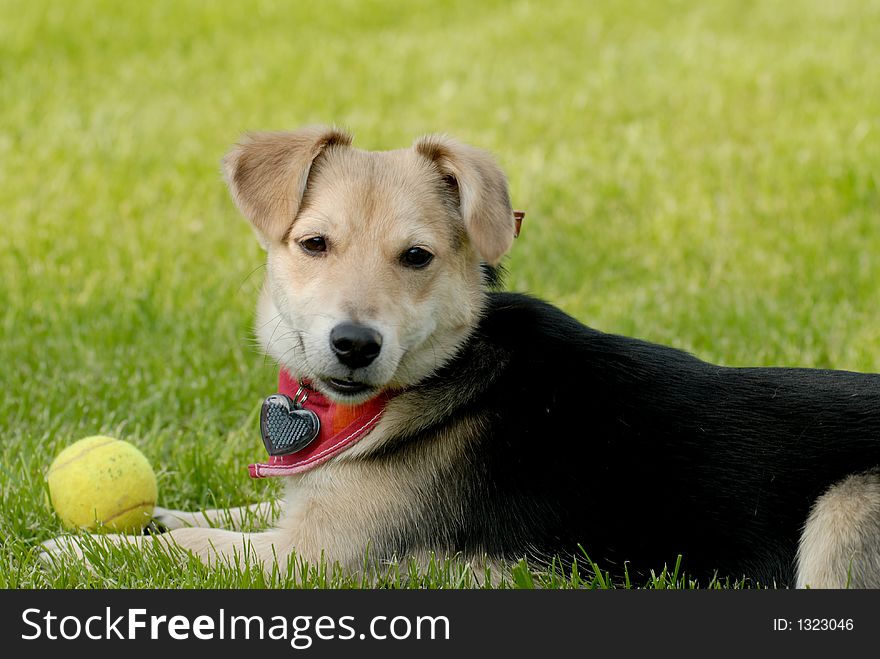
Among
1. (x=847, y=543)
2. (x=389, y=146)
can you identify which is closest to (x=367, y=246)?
(x=847, y=543)

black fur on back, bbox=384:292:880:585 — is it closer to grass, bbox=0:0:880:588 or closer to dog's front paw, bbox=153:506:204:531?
grass, bbox=0:0:880:588

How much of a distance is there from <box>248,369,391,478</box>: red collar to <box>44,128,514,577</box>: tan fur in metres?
0.04

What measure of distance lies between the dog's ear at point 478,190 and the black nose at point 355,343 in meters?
0.54

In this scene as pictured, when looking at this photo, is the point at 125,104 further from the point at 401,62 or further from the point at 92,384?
the point at 92,384

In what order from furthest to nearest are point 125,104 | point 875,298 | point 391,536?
point 125,104
point 875,298
point 391,536

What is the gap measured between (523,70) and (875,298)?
5.09 metres

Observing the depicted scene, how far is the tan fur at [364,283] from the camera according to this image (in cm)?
382

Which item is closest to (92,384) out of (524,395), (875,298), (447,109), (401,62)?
(524,395)

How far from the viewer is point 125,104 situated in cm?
1003

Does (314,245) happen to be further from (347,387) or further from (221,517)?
(221,517)

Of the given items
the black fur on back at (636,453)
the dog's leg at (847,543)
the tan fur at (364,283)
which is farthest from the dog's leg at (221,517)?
the dog's leg at (847,543)

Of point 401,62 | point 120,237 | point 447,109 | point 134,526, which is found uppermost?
point 401,62

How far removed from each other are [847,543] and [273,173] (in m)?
2.28

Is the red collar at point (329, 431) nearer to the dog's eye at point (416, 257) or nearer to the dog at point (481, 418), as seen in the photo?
the dog at point (481, 418)
